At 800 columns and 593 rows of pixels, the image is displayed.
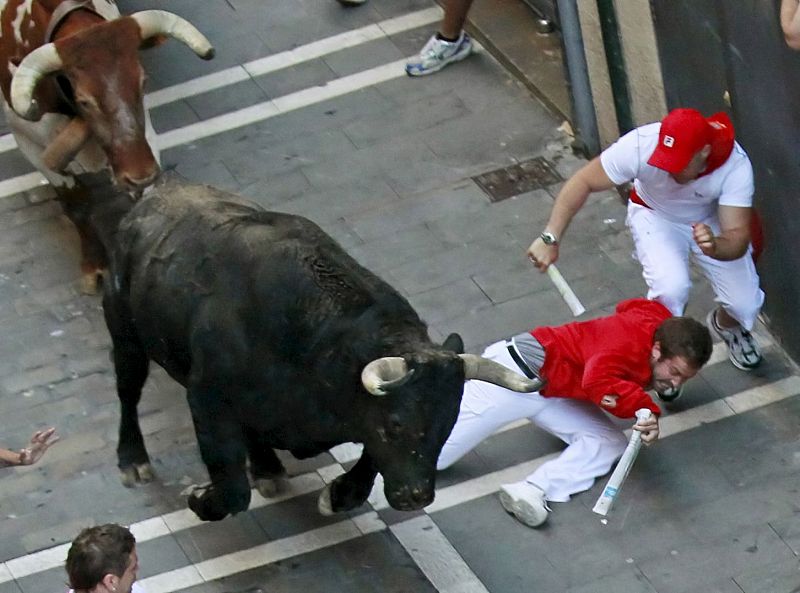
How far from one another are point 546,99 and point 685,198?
2.88 m

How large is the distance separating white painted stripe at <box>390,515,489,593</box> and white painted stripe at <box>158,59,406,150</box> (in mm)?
4149

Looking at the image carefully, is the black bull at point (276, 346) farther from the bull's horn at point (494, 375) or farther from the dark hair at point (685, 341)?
the dark hair at point (685, 341)

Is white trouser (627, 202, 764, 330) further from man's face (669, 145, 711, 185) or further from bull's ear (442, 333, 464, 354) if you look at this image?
bull's ear (442, 333, 464, 354)

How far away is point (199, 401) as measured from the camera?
752 cm

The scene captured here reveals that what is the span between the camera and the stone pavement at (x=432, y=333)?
25.8 ft

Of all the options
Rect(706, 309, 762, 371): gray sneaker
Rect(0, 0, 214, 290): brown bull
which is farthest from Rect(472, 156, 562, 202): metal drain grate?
Rect(706, 309, 762, 371): gray sneaker

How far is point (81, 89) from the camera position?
9.45 metres

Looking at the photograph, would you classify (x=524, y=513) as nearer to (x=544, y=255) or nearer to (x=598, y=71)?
(x=544, y=255)

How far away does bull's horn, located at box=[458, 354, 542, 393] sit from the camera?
22.9 ft

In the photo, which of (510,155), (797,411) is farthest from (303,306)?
(510,155)

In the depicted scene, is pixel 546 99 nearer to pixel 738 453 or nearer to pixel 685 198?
pixel 685 198

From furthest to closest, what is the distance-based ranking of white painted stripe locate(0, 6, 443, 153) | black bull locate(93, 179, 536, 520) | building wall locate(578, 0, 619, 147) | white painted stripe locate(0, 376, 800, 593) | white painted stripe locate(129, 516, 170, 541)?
1. white painted stripe locate(0, 6, 443, 153)
2. building wall locate(578, 0, 619, 147)
3. white painted stripe locate(129, 516, 170, 541)
4. white painted stripe locate(0, 376, 800, 593)
5. black bull locate(93, 179, 536, 520)

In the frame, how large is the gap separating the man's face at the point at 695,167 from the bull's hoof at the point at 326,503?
7.27 ft

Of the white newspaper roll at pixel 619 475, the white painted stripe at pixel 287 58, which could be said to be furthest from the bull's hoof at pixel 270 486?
the white painted stripe at pixel 287 58
